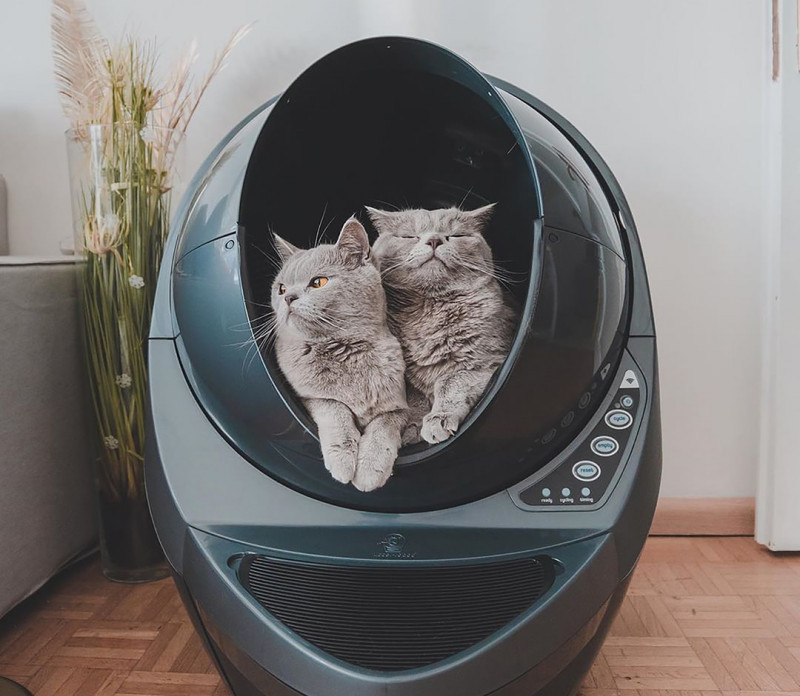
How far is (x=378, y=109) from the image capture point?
97 centimetres

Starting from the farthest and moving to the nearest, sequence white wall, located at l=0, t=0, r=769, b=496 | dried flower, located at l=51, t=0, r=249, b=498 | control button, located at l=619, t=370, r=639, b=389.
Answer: white wall, located at l=0, t=0, r=769, b=496 < dried flower, located at l=51, t=0, r=249, b=498 < control button, located at l=619, t=370, r=639, b=389

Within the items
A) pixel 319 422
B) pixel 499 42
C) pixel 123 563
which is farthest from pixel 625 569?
pixel 499 42

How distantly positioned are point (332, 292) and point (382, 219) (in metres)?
0.17

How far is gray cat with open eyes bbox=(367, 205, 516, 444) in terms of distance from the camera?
0.79 meters

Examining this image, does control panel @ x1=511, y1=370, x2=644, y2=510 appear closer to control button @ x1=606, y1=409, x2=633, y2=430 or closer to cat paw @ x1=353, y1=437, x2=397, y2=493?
control button @ x1=606, y1=409, x2=633, y2=430

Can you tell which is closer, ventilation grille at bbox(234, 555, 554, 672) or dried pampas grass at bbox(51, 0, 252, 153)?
ventilation grille at bbox(234, 555, 554, 672)

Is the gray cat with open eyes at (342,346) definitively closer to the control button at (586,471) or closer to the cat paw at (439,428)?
the cat paw at (439,428)

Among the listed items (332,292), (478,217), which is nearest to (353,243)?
(332,292)

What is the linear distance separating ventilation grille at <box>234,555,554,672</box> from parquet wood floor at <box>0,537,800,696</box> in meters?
0.27

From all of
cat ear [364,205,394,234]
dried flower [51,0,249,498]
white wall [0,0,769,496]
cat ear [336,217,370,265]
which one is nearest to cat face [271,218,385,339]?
cat ear [336,217,370,265]

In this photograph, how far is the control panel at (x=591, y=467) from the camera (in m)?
0.78

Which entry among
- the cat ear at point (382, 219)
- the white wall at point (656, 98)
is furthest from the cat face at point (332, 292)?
the white wall at point (656, 98)

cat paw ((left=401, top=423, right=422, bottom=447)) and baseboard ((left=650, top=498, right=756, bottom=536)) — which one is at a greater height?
cat paw ((left=401, top=423, right=422, bottom=447))

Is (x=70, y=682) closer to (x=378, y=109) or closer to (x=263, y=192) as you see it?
(x=263, y=192)
